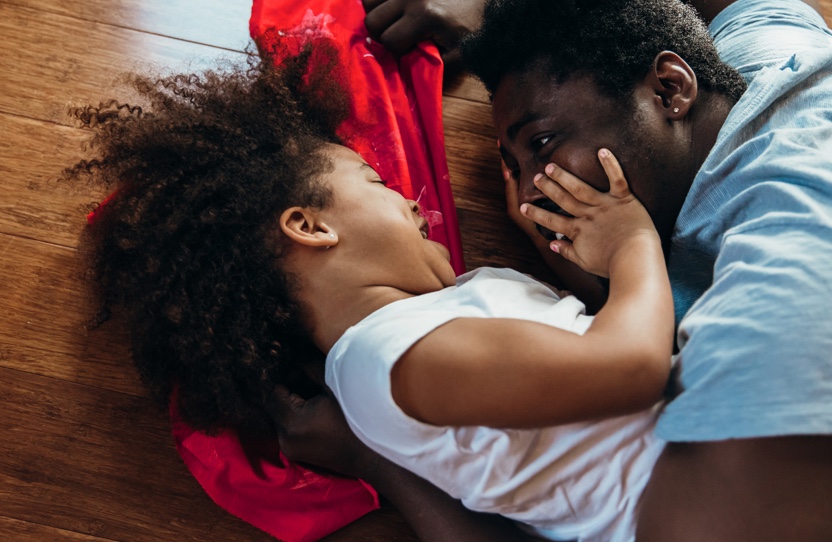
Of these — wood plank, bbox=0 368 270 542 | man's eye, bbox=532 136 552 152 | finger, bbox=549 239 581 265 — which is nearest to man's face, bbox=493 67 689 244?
man's eye, bbox=532 136 552 152

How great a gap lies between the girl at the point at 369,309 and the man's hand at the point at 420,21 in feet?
0.87

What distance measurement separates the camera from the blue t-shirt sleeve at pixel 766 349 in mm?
751

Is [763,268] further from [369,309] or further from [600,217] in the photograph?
[369,309]

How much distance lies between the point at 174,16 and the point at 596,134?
0.90m

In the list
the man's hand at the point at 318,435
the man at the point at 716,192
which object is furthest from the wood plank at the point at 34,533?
the man at the point at 716,192

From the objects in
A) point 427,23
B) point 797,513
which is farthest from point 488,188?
point 797,513

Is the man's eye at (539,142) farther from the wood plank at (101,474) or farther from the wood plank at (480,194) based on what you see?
the wood plank at (101,474)

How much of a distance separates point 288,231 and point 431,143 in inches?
17.6

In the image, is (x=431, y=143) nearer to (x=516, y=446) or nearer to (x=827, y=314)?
(x=516, y=446)

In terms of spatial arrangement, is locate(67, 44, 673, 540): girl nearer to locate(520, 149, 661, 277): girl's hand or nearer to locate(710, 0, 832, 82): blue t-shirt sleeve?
locate(520, 149, 661, 277): girl's hand

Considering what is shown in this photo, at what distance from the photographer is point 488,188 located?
4.26 feet

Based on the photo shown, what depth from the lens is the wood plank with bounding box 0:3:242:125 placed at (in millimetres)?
1261

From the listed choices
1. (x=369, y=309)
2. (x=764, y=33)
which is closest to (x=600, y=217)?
(x=369, y=309)

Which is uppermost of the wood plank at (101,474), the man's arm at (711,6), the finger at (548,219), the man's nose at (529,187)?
the man's arm at (711,6)
